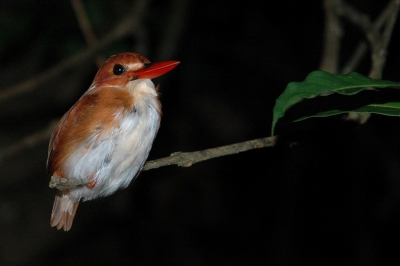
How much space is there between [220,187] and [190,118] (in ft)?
2.77

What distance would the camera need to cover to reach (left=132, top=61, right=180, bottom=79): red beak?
8.82ft

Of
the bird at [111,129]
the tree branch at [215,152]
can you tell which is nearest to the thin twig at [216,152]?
the tree branch at [215,152]

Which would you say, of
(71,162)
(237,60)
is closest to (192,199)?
(237,60)

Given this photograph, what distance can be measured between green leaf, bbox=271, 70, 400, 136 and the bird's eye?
4.80 ft

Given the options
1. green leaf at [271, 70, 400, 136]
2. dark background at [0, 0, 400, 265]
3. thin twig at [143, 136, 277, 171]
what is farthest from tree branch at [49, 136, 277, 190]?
dark background at [0, 0, 400, 265]

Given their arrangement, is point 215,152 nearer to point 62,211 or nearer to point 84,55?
point 62,211

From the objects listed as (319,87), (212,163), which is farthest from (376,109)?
(212,163)

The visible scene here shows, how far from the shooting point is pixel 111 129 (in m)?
2.68

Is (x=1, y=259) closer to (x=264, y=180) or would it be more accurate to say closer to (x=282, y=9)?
(x=264, y=180)

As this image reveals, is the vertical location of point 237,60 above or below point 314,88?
above

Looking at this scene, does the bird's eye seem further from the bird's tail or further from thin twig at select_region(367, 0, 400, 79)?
thin twig at select_region(367, 0, 400, 79)

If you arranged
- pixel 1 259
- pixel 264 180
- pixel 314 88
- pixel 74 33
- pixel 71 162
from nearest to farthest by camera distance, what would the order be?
pixel 314 88
pixel 71 162
pixel 74 33
pixel 1 259
pixel 264 180

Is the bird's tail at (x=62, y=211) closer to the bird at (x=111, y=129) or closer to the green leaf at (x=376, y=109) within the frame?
the bird at (x=111, y=129)

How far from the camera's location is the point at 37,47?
5008 millimetres
